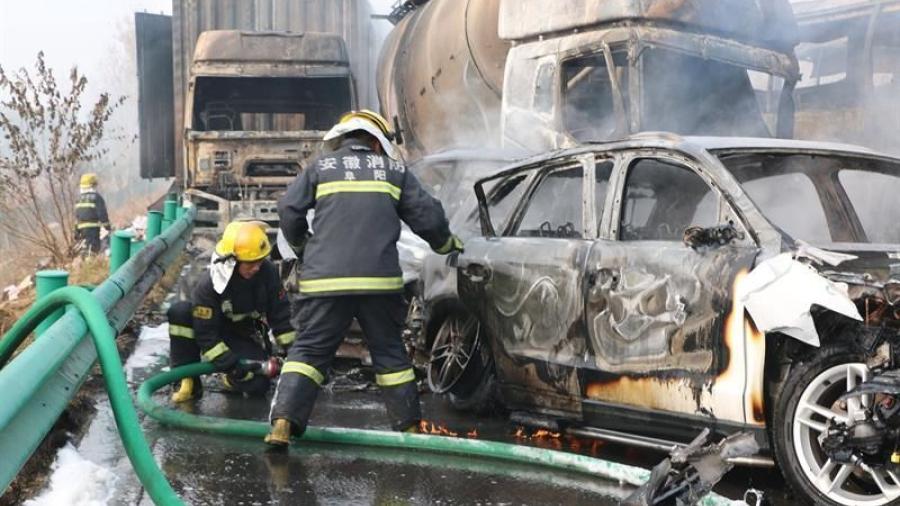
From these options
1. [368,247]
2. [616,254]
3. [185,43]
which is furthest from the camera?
[185,43]

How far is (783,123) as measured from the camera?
1120cm

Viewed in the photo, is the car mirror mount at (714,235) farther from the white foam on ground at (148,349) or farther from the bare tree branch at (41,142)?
the bare tree branch at (41,142)

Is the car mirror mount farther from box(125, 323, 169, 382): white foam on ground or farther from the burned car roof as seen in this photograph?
box(125, 323, 169, 382): white foam on ground

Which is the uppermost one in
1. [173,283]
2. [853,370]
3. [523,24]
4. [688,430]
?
[523,24]

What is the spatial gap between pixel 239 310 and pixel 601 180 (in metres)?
2.44

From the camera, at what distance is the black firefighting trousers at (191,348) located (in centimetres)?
661

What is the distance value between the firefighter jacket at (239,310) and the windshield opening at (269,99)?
8.31 metres

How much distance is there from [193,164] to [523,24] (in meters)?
4.84

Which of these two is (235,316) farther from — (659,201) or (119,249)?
(659,201)

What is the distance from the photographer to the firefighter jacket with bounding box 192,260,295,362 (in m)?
6.45

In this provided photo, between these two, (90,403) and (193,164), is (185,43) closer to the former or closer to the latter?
(193,164)

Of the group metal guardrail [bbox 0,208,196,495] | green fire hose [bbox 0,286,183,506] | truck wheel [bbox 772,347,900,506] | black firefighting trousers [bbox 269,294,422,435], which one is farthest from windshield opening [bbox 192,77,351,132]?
green fire hose [bbox 0,286,183,506]

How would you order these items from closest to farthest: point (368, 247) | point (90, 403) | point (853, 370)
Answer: point (853, 370) → point (368, 247) → point (90, 403)

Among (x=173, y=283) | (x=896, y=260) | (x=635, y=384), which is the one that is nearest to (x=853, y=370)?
(x=896, y=260)
